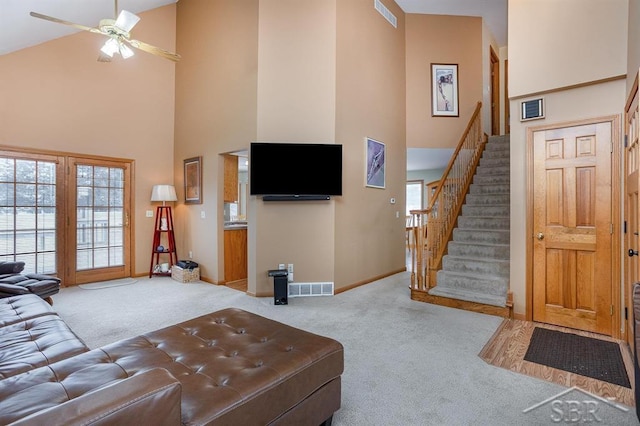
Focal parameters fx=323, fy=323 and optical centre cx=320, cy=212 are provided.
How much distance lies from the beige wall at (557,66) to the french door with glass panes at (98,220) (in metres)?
5.84

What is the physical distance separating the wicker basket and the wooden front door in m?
4.75

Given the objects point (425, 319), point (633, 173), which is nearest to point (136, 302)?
point (425, 319)

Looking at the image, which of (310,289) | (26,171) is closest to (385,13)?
(310,289)

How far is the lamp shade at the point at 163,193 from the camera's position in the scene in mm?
5590

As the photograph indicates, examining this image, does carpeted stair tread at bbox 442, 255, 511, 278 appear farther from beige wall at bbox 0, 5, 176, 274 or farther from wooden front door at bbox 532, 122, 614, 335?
beige wall at bbox 0, 5, 176, 274

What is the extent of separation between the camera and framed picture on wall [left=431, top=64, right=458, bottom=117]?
627 centimetres

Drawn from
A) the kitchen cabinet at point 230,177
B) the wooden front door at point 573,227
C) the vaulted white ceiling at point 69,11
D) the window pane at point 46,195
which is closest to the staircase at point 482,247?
the wooden front door at point 573,227

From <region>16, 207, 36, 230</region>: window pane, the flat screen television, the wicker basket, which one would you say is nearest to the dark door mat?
the flat screen television

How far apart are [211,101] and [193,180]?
1.36m

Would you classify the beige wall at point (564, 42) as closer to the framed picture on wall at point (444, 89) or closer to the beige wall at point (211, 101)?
the framed picture on wall at point (444, 89)

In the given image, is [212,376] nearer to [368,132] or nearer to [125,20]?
[125,20]

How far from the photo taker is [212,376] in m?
1.45

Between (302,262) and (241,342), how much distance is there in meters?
2.69

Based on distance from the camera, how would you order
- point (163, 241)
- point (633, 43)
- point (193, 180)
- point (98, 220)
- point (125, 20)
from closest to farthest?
point (633, 43), point (125, 20), point (98, 220), point (193, 180), point (163, 241)
